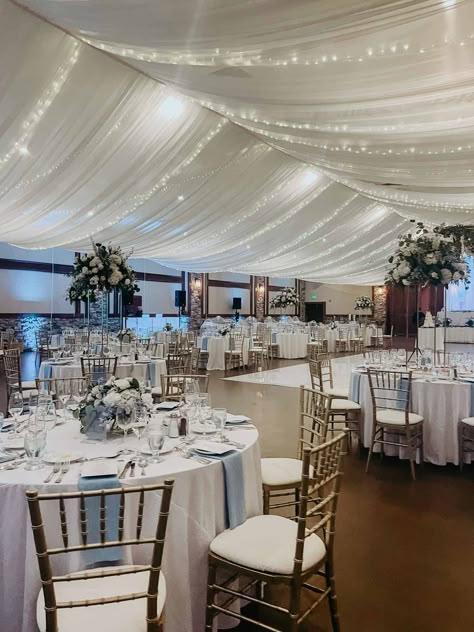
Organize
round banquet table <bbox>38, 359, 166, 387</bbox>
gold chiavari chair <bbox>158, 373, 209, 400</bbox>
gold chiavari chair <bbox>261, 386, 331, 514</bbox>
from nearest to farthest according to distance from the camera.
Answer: gold chiavari chair <bbox>261, 386, 331, 514</bbox>, gold chiavari chair <bbox>158, 373, 209, 400</bbox>, round banquet table <bbox>38, 359, 166, 387</bbox>

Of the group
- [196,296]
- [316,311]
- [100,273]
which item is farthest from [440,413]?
[316,311]

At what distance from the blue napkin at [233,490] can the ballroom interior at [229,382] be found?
0.01m

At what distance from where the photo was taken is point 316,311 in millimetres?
25828

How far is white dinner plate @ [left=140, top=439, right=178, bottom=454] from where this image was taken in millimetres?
2482

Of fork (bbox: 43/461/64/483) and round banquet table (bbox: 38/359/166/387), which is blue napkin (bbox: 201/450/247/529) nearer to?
fork (bbox: 43/461/64/483)

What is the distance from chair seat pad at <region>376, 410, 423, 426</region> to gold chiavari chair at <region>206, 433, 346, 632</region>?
2.56 meters

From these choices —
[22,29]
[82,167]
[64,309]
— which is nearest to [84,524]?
[22,29]

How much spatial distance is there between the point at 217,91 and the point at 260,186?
16.3 feet

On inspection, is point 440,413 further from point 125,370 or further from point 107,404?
point 125,370

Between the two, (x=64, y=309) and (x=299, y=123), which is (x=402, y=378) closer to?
(x=299, y=123)

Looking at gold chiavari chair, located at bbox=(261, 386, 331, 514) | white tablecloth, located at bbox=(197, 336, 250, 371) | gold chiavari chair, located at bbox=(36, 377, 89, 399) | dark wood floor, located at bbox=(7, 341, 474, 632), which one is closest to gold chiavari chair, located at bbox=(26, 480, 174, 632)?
dark wood floor, located at bbox=(7, 341, 474, 632)

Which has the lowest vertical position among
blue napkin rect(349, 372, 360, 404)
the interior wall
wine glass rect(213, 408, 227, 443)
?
blue napkin rect(349, 372, 360, 404)

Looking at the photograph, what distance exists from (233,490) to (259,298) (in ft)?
70.5

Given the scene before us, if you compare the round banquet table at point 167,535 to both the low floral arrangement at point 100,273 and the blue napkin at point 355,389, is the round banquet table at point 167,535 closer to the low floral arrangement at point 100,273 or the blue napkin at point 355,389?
the blue napkin at point 355,389
